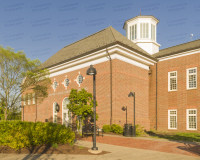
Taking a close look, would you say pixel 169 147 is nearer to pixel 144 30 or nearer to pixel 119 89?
pixel 119 89

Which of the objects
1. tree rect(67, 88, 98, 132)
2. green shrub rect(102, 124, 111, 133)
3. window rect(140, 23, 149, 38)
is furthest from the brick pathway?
window rect(140, 23, 149, 38)

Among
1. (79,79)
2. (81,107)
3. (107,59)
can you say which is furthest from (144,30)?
(81,107)

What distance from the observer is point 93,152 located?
8.66 m

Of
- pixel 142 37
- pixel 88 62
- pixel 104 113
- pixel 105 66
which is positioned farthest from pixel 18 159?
pixel 142 37

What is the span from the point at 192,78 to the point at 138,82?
19.0 ft

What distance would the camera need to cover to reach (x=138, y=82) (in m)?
21.6

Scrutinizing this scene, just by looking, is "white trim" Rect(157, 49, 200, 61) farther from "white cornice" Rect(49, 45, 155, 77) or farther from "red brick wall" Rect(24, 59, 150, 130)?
"red brick wall" Rect(24, 59, 150, 130)

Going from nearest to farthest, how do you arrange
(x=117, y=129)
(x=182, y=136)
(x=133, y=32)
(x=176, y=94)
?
(x=182, y=136), (x=117, y=129), (x=176, y=94), (x=133, y=32)

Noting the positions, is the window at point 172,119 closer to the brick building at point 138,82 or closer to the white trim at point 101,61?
the brick building at point 138,82

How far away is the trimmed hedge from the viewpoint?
351 inches

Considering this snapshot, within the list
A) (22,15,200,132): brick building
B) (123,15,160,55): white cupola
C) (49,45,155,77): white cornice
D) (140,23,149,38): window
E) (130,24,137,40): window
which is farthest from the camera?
(130,24,137,40): window

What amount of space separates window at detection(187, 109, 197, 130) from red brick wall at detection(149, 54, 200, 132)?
39 cm

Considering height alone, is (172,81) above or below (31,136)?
above

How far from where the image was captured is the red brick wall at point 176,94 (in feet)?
65.5
